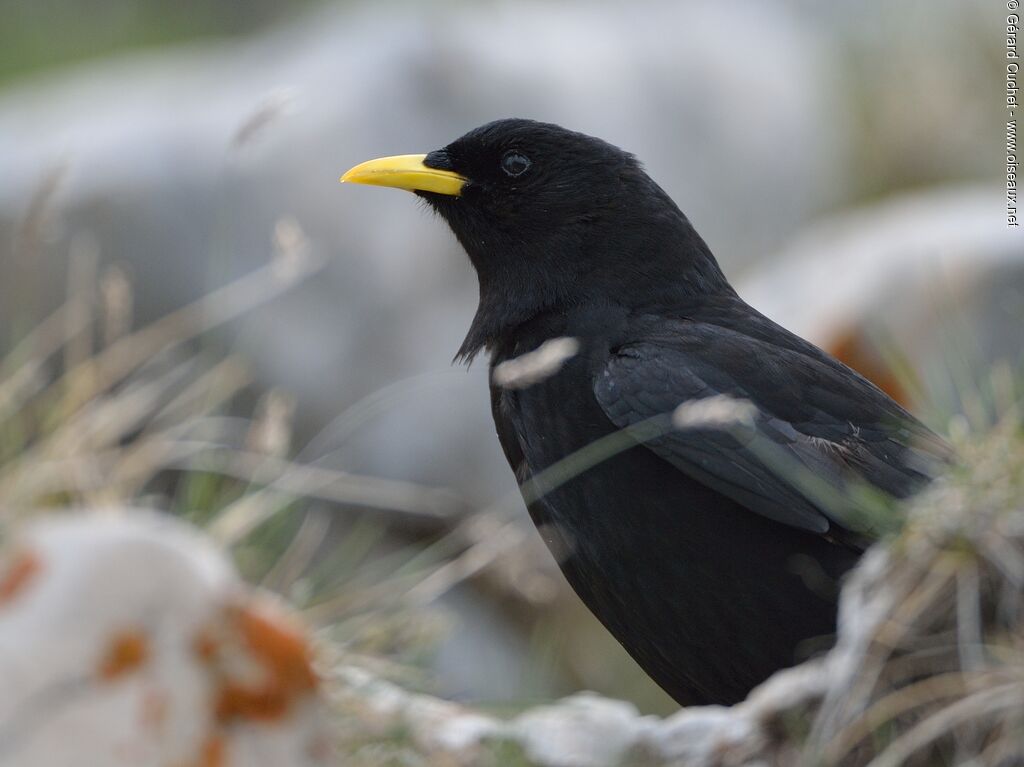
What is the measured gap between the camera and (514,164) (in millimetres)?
4332

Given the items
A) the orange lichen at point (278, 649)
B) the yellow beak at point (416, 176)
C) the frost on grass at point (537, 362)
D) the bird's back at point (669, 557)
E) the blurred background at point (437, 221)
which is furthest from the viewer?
the blurred background at point (437, 221)

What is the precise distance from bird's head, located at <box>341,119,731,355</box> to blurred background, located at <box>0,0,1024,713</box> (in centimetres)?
65

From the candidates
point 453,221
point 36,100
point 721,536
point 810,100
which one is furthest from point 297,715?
point 810,100

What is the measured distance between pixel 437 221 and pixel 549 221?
4436 mm

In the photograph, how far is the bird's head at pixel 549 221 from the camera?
4051mm

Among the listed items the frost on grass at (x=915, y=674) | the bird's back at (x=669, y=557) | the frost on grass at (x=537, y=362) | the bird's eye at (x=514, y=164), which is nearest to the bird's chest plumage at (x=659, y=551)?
the bird's back at (x=669, y=557)

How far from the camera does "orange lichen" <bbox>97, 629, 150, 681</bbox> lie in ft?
7.62

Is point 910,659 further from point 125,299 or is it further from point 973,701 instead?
point 125,299

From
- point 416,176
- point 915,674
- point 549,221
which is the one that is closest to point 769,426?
point 549,221

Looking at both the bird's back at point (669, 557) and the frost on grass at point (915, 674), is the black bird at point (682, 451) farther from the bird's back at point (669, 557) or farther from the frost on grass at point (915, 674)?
the frost on grass at point (915, 674)

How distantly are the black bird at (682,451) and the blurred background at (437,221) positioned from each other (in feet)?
1.08

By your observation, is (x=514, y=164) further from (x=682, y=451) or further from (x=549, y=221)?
(x=682, y=451)

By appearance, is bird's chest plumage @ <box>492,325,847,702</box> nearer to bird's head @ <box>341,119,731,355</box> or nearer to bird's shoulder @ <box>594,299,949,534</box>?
bird's shoulder @ <box>594,299,949,534</box>

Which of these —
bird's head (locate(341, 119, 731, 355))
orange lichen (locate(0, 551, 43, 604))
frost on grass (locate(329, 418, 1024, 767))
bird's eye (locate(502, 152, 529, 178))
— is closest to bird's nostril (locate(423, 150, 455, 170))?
bird's head (locate(341, 119, 731, 355))
